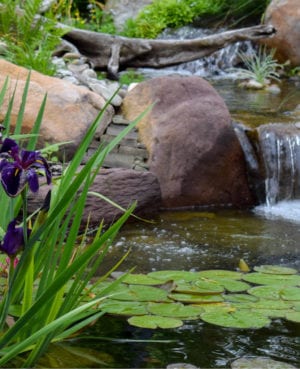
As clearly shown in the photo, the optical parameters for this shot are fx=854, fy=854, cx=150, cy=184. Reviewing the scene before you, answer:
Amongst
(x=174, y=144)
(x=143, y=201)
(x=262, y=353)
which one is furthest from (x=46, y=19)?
(x=262, y=353)

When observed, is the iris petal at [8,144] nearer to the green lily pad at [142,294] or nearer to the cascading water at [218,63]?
the green lily pad at [142,294]

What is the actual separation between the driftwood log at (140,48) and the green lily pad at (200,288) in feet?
20.5

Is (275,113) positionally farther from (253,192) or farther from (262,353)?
(262,353)

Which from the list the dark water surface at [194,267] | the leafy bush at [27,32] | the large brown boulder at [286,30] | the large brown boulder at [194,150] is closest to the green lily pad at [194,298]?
the dark water surface at [194,267]

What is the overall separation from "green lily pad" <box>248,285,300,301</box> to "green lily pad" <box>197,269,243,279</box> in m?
0.28

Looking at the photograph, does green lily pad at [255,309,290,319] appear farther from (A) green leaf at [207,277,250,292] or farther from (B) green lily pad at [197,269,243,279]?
(B) green lily pad at [197,269,243,279]

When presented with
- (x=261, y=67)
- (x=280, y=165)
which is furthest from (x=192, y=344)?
(x=261, y=67)

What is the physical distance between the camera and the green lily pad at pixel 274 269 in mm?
4754

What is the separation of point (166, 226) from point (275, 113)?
265cm

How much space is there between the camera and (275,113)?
27.8 feet

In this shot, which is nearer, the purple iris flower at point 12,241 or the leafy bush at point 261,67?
the purple iris flower at point 12,241

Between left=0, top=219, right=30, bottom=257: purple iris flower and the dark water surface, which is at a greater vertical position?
left=0, top=219, right=30, bottom=257: purple iris flower

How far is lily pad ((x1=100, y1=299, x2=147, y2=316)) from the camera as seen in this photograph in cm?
382

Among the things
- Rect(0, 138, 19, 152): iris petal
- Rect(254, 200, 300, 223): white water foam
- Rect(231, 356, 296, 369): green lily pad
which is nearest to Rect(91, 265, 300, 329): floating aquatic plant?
Rect(231, 356, 296, 369): green lily pad
